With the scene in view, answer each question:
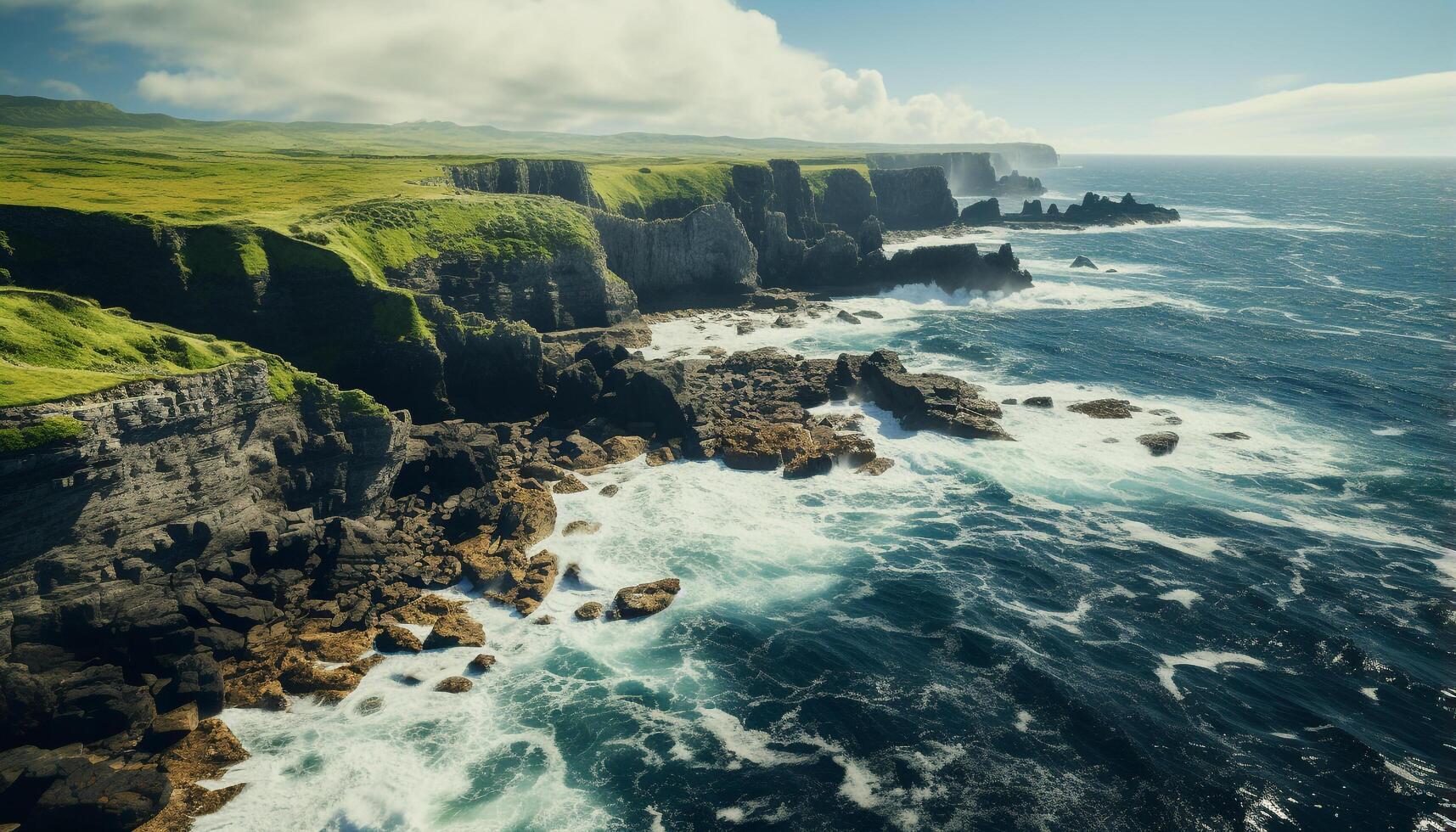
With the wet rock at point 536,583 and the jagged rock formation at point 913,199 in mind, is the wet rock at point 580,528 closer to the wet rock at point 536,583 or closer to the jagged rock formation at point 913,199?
the wet rock at point 536,583

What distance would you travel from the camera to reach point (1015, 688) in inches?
1213

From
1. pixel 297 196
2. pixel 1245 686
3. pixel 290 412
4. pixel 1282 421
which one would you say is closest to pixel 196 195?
pixel 297 196

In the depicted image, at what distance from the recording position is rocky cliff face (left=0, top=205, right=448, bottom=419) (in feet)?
136

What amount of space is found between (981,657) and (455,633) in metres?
26.2

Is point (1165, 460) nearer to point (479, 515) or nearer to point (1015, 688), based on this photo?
point (1015, 688)

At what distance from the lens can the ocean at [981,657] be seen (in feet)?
83.7

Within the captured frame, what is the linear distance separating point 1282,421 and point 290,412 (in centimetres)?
7603

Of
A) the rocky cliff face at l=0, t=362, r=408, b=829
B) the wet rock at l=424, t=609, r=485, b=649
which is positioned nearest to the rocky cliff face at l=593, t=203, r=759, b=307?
the rocky cliff face at l=0, t=362, r=408, b=829

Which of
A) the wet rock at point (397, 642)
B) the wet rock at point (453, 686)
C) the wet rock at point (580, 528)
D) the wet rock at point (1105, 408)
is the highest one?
the wet rock at point (1105, 408)

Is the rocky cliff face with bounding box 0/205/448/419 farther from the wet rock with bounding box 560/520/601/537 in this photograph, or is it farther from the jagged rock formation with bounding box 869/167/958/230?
the jagged rock formation with bounding box 869/167/958/230

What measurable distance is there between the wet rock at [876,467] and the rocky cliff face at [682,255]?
50037mm

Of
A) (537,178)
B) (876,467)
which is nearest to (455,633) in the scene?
(876,467)

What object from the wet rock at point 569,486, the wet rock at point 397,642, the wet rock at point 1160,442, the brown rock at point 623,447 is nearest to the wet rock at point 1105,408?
the wet rock at point 1160,442

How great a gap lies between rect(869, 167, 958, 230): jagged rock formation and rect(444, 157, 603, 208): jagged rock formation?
287ft
